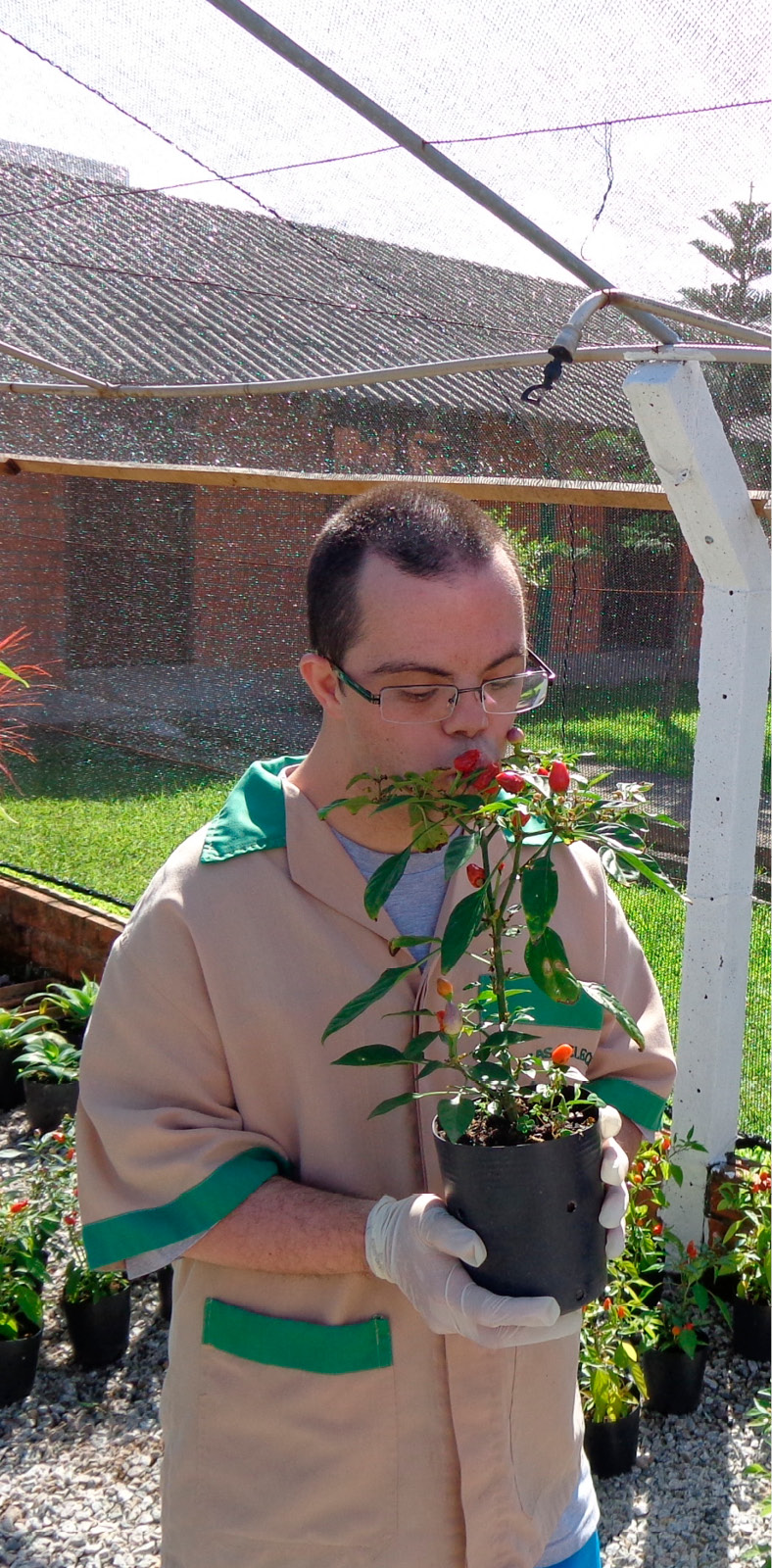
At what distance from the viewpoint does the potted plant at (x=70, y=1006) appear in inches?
169

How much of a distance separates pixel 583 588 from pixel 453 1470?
7.66ft

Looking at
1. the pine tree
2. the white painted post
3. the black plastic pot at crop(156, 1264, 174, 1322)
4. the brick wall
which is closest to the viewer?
the pine tree

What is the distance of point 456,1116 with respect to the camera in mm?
1148

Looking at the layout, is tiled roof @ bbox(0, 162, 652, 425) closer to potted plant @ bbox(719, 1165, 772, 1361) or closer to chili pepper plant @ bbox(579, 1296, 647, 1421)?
potted plant @ bbox(719, 1165, 772, 1361)

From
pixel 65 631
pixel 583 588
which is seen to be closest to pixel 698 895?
pixel 583 588

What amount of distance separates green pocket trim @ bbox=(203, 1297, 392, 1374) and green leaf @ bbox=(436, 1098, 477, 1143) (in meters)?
0.30

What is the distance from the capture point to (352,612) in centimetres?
139

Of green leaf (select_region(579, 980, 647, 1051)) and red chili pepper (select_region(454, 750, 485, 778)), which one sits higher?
red chili pepper (select_region(454, 750, 485, 778))

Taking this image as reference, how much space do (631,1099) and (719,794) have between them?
60.4 inches

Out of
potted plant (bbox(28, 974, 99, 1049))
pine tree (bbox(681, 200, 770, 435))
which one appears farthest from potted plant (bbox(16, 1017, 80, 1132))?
pine tree (bbox(681, 200, 770, 435))

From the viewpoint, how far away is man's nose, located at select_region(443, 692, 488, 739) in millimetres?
1349

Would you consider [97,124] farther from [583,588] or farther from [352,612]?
[352,612]

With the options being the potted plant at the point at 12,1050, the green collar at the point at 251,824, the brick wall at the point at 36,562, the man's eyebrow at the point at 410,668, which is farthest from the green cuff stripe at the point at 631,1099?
the brick wall at the point at 36,562

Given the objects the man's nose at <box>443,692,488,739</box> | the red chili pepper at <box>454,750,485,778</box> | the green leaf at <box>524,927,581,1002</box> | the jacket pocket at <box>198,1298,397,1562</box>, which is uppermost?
the man's nose at <box>443,692,488,739</box>
